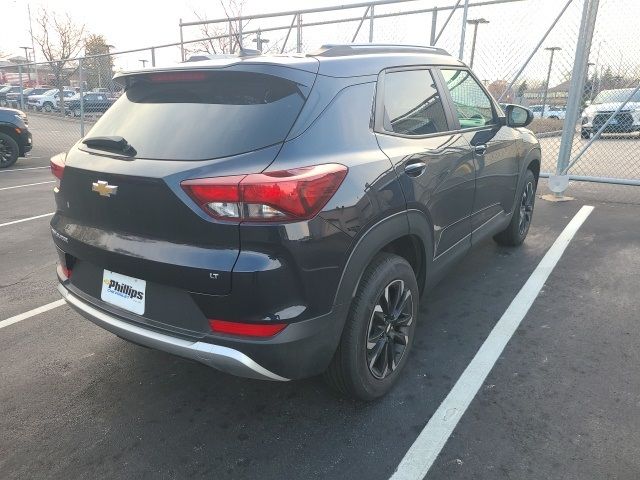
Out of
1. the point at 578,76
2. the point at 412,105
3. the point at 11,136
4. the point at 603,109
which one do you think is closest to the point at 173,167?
the point at 412,105

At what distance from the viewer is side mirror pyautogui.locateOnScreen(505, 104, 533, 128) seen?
4324 millimetres

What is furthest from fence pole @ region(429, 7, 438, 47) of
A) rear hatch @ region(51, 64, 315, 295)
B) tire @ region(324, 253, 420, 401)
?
rear hatch @ region(51, 64, 315, 295)

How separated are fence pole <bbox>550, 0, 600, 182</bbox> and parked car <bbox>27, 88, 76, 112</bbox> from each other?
98.8 feet

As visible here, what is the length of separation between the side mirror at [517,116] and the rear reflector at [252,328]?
3.13m

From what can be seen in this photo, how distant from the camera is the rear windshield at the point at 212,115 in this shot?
2232mm

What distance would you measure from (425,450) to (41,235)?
535cm

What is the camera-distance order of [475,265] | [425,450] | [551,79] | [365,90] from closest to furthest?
[425,450] → [365,90] → [475,265] → [551,79]

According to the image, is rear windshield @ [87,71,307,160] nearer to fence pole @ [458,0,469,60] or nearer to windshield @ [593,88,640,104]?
fence pole @ [458,0,469,60]

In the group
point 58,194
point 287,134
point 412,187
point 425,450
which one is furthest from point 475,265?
point 58,194

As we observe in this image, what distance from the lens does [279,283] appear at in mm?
2080

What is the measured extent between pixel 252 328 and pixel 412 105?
5.60 ft

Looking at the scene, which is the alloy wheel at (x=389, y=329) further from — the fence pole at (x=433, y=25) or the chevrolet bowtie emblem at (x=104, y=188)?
the fence pole at (x=433, y=25)

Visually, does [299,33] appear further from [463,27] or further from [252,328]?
[252,328]

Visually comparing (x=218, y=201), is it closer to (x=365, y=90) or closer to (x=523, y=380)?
(x=365, y=90)
